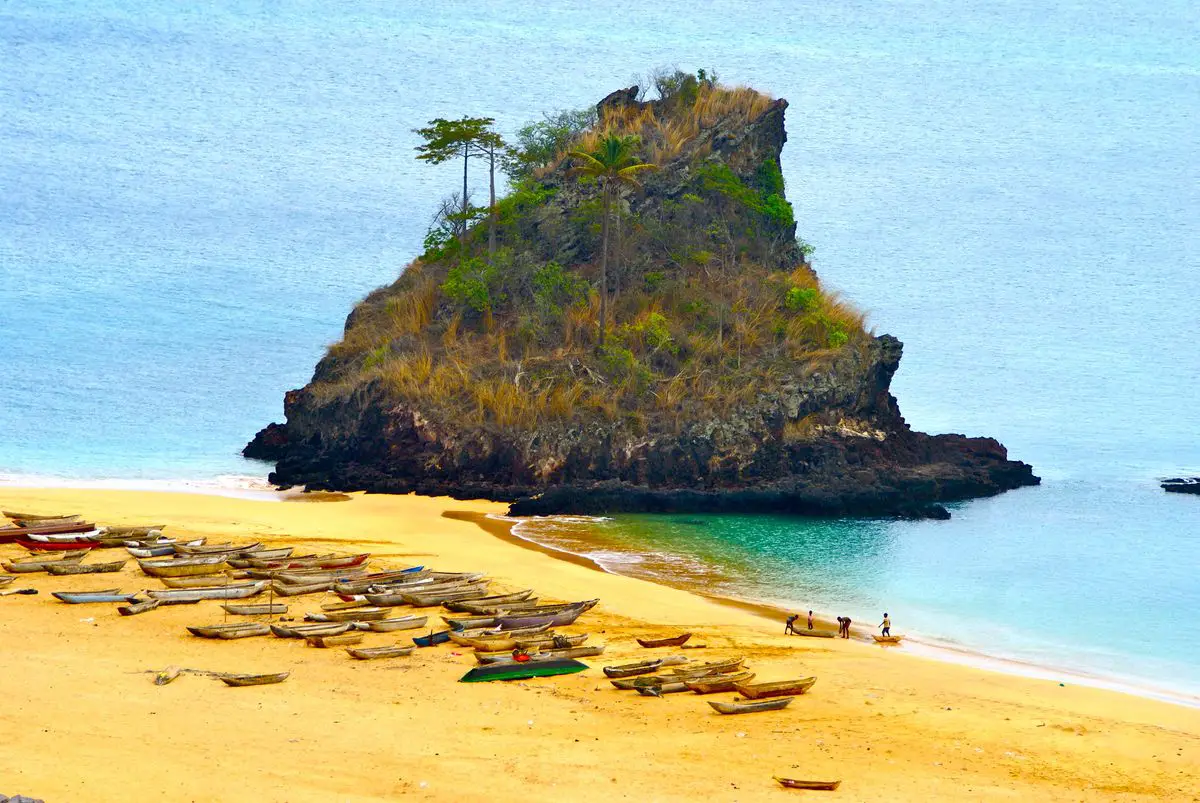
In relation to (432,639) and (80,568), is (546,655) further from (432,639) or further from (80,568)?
(80,568)

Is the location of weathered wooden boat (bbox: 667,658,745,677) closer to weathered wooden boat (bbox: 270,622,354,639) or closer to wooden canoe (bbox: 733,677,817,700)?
wooden canoe (bbox: 733,677,817,700)

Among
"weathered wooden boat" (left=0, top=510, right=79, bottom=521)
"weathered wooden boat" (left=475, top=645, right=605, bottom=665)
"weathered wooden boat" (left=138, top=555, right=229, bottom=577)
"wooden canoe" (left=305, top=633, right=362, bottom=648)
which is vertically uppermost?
"weathered wooden boat" (left=0, top=510, right=79, bottom=521)

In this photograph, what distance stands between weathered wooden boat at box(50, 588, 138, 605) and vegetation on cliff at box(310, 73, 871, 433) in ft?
80.3

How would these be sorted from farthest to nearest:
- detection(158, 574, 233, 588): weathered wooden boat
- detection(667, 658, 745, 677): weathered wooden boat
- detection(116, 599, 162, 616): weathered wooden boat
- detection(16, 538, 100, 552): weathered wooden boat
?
detection(16, 538, 100, 552): weathered wooden boat < detection(158, 574, 233, 588): weathered wooden boat < detection(116, 599, 162, 616): weathered wooden boat < detection(667, 658, 745, 677): weathered wooden boat

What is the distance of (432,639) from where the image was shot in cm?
3238

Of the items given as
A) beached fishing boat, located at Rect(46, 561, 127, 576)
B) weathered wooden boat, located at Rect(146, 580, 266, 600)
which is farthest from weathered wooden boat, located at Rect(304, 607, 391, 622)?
beached fishing boat, located at Rect(46, 561, 127, 576)

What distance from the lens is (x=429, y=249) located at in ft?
232

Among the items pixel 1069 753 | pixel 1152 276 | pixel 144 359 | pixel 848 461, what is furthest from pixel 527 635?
pixel 1152 276

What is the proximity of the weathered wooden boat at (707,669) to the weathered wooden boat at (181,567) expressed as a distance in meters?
14.2

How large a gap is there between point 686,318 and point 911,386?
5156 cm

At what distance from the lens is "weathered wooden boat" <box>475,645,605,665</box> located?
30531 mm

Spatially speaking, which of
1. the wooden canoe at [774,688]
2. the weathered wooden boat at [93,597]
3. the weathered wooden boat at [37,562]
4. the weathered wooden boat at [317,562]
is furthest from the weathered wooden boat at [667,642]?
the weathered wooden boat at [37,562]

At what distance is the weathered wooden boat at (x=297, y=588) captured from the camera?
120ft

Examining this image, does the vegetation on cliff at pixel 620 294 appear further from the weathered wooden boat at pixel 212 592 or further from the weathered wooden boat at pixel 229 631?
the weathered wooden boat at pixel 229 631
